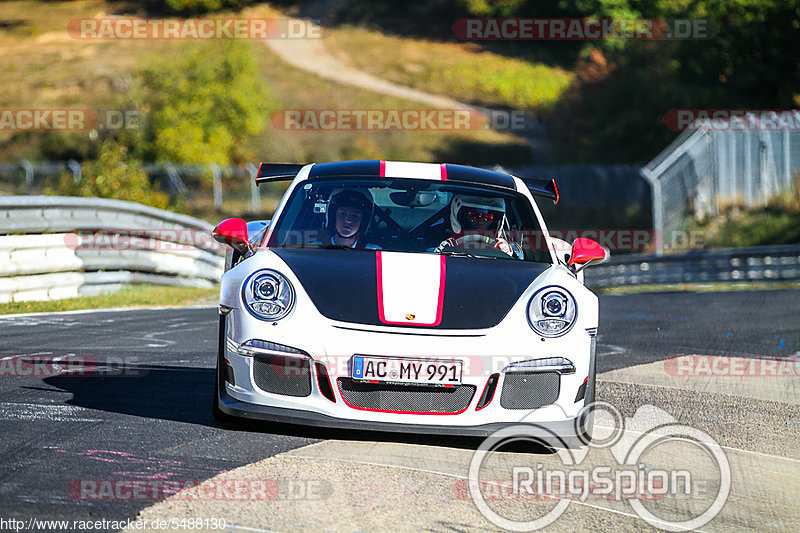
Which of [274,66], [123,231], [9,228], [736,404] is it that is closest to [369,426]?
[736,404]

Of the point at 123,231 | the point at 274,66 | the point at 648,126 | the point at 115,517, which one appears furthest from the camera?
the point at 274,66

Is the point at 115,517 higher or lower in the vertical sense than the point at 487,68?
lower

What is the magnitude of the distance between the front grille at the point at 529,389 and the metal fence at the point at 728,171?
20.6 meters

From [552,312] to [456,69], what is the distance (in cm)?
5732

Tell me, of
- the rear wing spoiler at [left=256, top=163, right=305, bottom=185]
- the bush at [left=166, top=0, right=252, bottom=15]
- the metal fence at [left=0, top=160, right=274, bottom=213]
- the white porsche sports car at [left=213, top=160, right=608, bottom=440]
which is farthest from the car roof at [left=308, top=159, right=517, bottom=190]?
the bush at [left=166, top=0, right=252, bottom=15]

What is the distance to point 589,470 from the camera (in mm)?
4992

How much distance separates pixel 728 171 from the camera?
26797 millimetres

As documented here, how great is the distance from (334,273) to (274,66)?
5623 cm

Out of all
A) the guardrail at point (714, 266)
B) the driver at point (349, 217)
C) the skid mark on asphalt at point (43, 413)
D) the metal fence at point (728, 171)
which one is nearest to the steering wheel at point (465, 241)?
the driver at point (349, 217)

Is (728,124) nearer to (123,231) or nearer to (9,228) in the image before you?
(123,231)

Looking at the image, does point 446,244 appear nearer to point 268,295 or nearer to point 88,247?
point 268,295

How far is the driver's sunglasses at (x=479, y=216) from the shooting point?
648 centimetres

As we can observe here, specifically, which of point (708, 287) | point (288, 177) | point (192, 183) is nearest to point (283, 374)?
point (288, 177)

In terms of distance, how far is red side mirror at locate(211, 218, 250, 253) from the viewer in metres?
5.90
